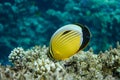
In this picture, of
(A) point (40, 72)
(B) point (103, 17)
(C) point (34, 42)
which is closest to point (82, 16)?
(B) point (103, 17)

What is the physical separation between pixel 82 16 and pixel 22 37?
1599 mm

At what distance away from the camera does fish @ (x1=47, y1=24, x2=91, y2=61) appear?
2834 millimetres

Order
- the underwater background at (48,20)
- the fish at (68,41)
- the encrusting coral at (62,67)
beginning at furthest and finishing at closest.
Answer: the underwater background at (48,20) → the encrusting coral at (62,67) → the fish at (68,41)

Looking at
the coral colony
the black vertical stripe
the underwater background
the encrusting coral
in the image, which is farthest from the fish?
the underwater background

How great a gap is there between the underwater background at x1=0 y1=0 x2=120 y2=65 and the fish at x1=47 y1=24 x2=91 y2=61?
5.11 meters

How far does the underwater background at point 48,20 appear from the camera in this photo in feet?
26.3

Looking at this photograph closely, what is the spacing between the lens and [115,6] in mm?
8242

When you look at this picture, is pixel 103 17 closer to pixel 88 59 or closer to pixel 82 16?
pixel 82 16

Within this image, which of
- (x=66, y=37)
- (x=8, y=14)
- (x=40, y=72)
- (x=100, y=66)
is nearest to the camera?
(x=66, y=37)

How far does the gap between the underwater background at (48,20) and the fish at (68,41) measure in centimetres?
511

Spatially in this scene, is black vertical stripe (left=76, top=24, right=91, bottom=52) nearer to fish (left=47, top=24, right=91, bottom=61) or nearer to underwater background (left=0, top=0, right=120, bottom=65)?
fish (left=47, top=24, right=91, bottom=61)

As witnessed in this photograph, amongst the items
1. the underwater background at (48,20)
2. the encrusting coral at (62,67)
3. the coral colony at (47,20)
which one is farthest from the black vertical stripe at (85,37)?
the underwater background at (48,20)

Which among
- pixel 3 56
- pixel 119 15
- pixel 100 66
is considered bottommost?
pixel 100 66

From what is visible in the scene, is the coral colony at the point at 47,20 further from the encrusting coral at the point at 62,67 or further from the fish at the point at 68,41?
the fish at the point at 68,41
